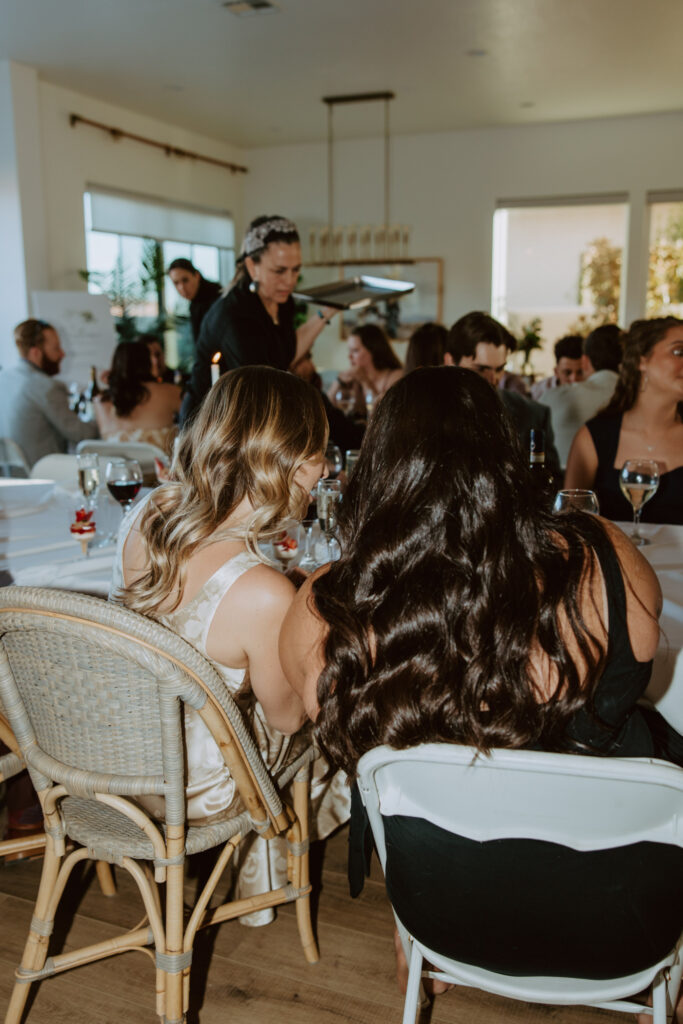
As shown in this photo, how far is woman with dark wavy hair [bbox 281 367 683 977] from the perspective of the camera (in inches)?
38.7

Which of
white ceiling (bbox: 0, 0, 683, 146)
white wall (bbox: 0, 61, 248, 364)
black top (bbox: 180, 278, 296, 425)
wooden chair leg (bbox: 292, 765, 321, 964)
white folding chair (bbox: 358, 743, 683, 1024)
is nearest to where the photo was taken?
white folding chair (bbox: 358, 743, 683, 1024)

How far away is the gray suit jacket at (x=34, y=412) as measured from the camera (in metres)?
4.79

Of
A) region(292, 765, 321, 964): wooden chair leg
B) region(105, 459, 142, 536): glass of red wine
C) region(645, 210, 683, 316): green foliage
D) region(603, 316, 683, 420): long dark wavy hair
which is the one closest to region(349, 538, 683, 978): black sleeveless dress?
region(292, 765, 321, 964): wooden chair leg

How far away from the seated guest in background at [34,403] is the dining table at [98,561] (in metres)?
2.45

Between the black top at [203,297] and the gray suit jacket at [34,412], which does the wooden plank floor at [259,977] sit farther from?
the black top at [203,297]

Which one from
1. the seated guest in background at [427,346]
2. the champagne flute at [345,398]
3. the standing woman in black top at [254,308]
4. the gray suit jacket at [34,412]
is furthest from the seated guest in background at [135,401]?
the seated guest in background at [427,346]

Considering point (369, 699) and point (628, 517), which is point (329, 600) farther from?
point (628, 517)

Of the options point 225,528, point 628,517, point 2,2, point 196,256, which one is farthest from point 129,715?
point 196,256

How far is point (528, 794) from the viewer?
2.94 ft

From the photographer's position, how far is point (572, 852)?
941 mm

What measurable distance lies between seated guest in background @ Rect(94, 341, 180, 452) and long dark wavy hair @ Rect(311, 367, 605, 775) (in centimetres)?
338

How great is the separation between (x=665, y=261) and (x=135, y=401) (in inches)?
221

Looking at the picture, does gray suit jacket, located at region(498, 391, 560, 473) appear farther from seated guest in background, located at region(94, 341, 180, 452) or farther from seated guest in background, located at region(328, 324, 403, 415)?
seated guest in background, located at region(94, 341, 180, 452)

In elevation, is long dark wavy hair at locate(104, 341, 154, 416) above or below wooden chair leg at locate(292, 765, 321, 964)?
above
